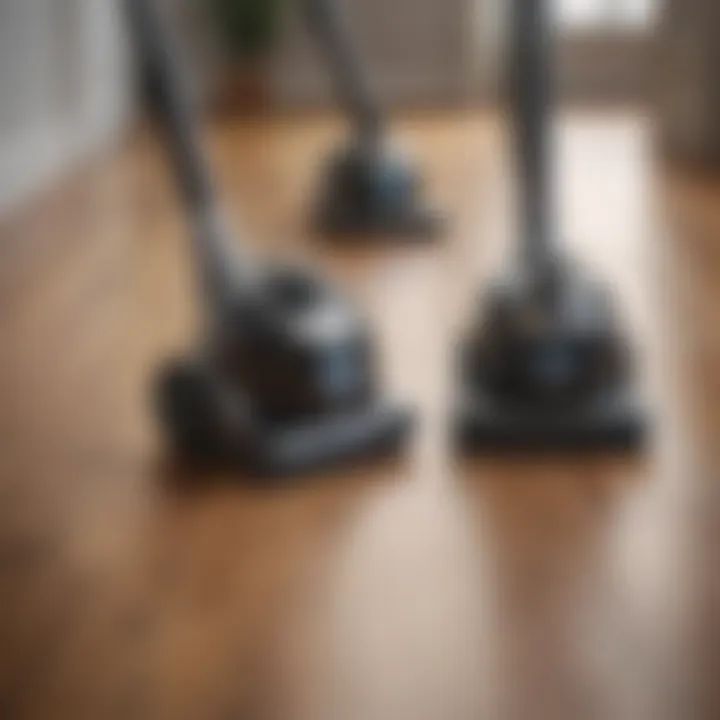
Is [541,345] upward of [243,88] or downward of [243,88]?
downward

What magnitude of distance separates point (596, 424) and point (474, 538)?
25 cm

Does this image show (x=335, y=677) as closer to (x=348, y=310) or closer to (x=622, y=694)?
(x=622, y=694)

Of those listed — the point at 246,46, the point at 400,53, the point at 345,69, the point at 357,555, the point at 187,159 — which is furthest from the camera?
the point at 400,53

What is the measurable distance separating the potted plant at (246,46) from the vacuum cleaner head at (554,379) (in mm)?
3064

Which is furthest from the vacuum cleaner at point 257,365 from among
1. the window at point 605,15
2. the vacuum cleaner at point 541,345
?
the window at point 605,15

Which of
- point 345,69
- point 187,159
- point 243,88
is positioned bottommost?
point 187,159

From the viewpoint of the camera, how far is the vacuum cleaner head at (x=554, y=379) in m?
1.47

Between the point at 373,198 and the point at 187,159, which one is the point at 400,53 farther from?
the point at 187,159

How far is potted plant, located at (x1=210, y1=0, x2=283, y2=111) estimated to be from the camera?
4.45 m

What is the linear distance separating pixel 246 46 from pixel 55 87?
1.15m

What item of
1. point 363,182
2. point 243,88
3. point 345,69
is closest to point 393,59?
point 243,88

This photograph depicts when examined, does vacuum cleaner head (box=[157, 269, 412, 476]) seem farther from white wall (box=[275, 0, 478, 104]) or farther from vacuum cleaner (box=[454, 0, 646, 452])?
white wall (box=[275, 0, 478, 104])

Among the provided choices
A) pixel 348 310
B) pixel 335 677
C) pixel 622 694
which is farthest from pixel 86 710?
pixel 348 310

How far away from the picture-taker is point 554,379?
148 cm
